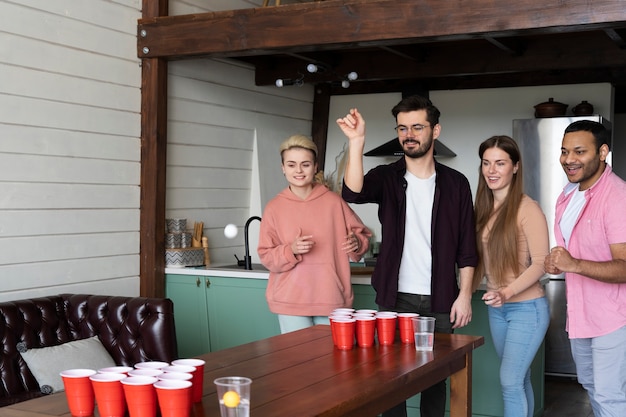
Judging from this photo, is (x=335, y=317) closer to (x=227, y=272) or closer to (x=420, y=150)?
(x=420, y=150)

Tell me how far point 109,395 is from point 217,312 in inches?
131

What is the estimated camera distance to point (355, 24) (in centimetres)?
434

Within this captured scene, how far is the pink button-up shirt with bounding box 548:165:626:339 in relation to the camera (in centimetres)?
303

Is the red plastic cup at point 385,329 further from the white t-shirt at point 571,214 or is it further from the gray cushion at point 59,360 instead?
the gray cushion at point 59,360

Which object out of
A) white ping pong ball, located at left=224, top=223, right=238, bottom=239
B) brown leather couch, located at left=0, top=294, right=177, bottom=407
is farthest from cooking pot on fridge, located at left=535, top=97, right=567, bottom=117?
brown leather couch, located at left=0, top=294, right=177, bottom=407

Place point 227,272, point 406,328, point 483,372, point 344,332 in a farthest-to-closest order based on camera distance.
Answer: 1. point 227,272
2. point 483,372
3. point 406,328
4. point 344,332

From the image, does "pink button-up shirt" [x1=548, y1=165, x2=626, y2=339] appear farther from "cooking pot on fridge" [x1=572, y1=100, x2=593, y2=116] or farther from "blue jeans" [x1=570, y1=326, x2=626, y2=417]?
"cooking pot on fridge" [x1=572, y1=100, x2=593, y2=116]

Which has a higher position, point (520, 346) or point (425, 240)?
point (425, 240)

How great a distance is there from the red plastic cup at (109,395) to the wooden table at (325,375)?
0.14 metres

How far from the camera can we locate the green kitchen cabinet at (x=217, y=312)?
5.05 meters

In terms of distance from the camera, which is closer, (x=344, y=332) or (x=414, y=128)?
(x=344, y=332)

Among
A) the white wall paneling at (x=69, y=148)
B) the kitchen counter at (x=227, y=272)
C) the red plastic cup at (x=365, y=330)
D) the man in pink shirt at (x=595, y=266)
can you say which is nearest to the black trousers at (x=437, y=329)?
the man in pink shirt at (x=595, y=266)

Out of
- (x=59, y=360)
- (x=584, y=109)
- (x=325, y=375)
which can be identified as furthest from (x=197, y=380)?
(x=584, y=109)

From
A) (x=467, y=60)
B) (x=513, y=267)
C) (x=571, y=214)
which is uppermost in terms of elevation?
(x=467, y=60)
